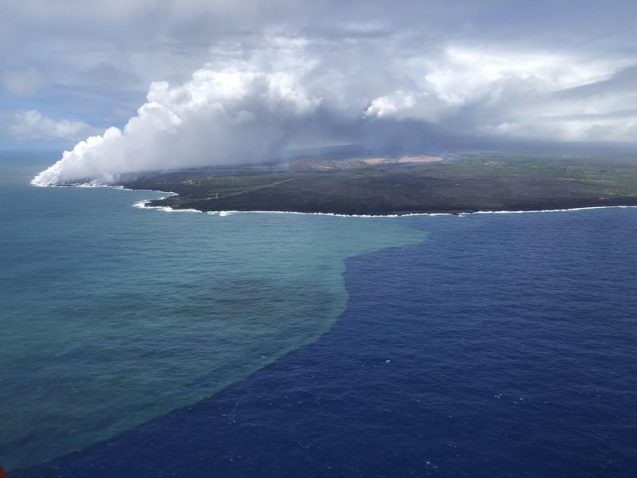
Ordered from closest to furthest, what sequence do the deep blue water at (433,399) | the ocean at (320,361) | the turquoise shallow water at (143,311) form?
1. the deep blue water at (433,399)
2. the ocean at (320,361)
3. the turquoise shallow water at (143,311)

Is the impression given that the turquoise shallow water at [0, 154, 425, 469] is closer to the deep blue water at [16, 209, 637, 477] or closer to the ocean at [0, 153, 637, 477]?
the ocean at [0, 153, 637, 477]

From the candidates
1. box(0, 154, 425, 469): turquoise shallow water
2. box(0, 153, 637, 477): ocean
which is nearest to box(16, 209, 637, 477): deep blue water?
box(0, 153, 637, 477): ocean

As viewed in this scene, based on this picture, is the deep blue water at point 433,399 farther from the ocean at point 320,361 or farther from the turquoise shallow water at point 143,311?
the turquoise shallow water at point 143,311

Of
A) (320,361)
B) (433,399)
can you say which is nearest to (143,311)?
(320,361)

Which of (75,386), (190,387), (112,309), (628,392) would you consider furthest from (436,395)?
(112,309)

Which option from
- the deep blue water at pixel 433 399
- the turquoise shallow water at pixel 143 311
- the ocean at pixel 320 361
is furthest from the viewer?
the turquoise shallow water at pixel 143 311

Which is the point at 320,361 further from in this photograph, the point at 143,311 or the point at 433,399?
the point at 143,311

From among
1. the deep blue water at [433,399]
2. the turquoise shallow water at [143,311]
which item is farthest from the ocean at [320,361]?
the turquoise shallow water at [143,311]

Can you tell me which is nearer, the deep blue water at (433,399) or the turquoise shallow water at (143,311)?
the deep blue water at (433,399)
